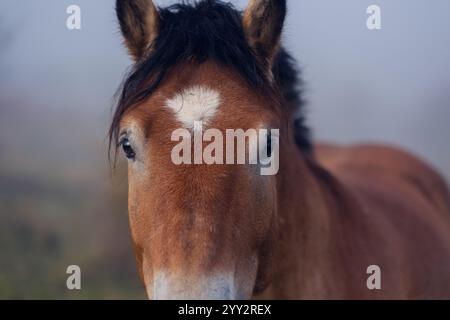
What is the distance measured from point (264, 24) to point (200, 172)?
82 centimetres

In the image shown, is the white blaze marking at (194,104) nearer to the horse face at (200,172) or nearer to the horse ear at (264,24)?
the horse face at (200,172)

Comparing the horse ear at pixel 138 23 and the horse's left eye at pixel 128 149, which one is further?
the horse ear at pixel 138 23

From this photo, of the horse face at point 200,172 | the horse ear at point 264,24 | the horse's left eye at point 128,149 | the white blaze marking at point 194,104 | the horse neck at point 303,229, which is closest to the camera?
the horse face at point 200,172

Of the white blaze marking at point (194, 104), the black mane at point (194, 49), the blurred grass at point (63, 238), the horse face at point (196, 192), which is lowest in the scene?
the blurred grass at point (63, 238)

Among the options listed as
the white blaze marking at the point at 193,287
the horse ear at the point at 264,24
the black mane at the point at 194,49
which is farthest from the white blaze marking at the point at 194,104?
the white blaze marking at the point at 193,287

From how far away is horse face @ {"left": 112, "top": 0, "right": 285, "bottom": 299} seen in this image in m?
2.32

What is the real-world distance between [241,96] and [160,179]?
473 mm

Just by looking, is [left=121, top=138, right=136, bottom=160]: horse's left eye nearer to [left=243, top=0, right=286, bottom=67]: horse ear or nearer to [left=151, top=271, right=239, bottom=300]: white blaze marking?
[left=151, top=271, right=239, bottom=300]: white blaze marking

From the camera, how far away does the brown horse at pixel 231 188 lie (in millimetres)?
2369

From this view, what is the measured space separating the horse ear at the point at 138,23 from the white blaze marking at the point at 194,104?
1.37 feet

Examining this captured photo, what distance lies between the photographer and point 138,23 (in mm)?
2885

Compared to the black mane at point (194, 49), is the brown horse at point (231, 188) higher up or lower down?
lower down

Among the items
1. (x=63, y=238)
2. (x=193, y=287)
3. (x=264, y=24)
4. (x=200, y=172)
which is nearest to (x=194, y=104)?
(x=200, y=172)
